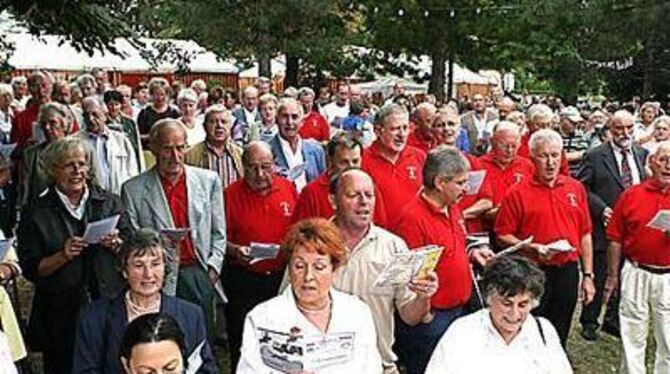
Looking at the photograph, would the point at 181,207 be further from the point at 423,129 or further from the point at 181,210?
the point at 423,129

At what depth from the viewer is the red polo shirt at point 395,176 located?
246 inches

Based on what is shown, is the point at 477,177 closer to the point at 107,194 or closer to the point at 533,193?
the point at 533,193

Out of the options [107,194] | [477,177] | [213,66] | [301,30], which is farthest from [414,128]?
[213,66]

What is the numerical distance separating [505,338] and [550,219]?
2150 mm

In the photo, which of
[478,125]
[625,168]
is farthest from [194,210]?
[478,125]

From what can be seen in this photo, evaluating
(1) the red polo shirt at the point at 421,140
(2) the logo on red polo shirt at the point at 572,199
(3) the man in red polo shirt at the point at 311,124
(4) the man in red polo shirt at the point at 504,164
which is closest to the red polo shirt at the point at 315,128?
(3) the man in red polo shirt at the point at 311,124

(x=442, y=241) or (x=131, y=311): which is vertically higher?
(x=442, y=241)

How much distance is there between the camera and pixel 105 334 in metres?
4.14

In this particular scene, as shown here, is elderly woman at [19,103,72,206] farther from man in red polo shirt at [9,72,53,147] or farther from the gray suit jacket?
man in red polo shirt at [9,72,53,147]

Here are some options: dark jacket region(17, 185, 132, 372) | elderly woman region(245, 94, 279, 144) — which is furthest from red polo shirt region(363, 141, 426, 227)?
elderly woman region(245, 94, 279, 144)

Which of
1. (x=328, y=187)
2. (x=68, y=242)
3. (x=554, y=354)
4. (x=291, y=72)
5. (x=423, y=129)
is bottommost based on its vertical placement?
(x=554, y=354)

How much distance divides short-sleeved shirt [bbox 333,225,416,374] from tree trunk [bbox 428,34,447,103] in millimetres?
21480

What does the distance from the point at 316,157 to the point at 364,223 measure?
3.20 meters

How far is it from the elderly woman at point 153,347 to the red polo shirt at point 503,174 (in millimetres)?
3811
